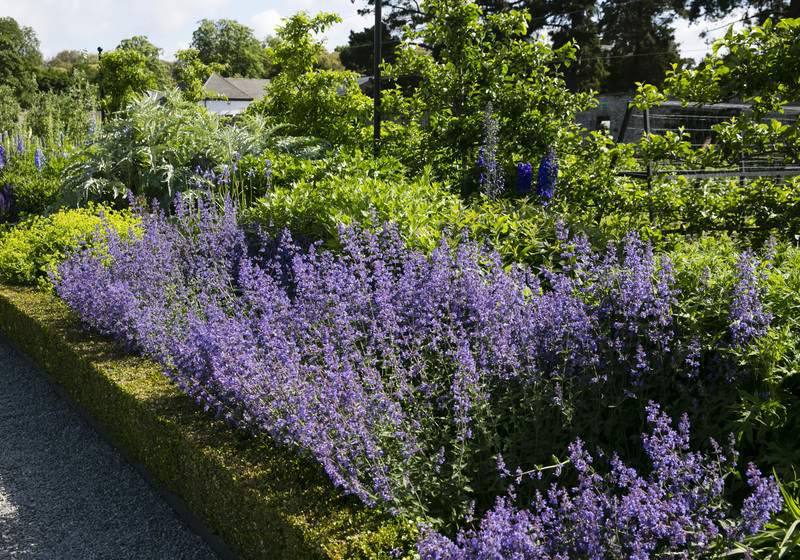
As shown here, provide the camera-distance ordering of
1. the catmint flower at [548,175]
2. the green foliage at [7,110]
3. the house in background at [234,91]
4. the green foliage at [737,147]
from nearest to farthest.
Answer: the green foliage at [737,147], the catmint flower at [548,175], the green foliage at [7,110], the house in background at [234,91]

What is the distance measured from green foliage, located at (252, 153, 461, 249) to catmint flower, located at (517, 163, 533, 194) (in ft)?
2.83

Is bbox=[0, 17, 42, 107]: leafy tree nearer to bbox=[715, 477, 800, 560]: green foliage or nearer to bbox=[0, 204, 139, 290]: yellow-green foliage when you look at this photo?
bbox=[0, 204, 139, 290]: yellow-green foliage

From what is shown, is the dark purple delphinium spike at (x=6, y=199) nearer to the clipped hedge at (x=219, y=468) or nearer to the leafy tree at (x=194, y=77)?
the clipped hedge at (x=219, y=468)

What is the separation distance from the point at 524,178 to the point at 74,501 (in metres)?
4.59

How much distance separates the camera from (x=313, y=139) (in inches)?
322

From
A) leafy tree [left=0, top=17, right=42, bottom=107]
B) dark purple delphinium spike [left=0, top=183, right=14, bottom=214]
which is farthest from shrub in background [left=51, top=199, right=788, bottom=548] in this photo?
leafy tree [left=0, top=17, right=42, bottom=107]

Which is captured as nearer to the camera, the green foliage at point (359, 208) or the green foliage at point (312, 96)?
the green foliage at point (359, 208)

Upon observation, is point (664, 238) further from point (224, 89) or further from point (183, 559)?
point (224, 89)

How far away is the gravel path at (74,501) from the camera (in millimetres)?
3287

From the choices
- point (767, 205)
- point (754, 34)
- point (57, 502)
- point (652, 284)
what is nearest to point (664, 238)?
point (767, 205)

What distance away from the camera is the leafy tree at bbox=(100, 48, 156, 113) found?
17955mm

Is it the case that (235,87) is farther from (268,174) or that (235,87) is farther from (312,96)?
(268,174)

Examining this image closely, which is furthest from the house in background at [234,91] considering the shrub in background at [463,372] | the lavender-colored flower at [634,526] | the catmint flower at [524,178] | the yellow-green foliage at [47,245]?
the lavender-colored flower at [634,526]

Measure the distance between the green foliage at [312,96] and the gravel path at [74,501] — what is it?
17.7 ft
